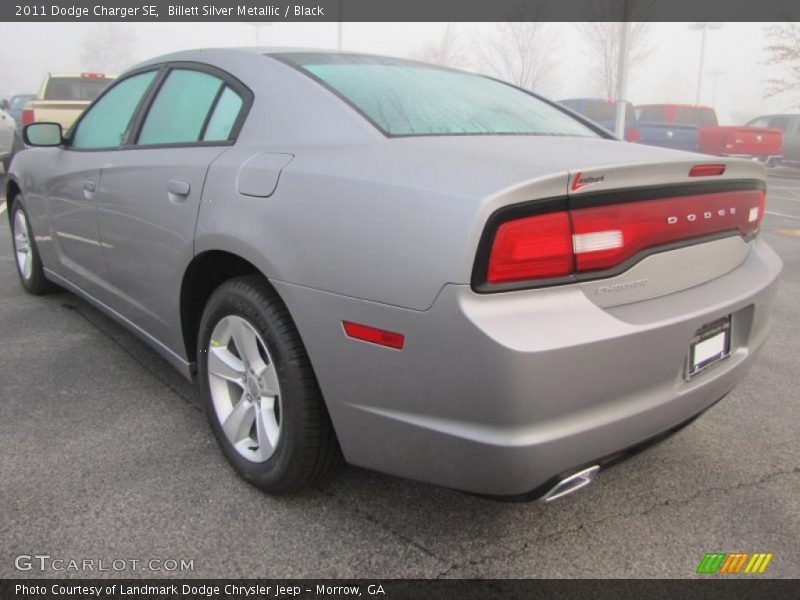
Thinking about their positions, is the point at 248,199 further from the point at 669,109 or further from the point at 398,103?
the point at 669,109

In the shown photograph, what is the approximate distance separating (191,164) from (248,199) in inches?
18.1

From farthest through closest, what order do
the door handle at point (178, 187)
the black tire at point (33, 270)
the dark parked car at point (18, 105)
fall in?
the dark parked car at point (18, 105)
the black tire at point (33, 270)
the door handle at point (178, 187)

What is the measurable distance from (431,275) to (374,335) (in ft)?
0.79

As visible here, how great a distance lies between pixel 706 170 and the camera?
1948 mm

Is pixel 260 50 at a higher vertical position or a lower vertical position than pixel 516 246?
higher

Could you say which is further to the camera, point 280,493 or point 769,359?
point 769,359

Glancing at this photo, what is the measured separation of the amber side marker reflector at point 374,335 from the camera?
1.68 metres

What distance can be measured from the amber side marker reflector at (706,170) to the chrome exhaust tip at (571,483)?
2.87 feet

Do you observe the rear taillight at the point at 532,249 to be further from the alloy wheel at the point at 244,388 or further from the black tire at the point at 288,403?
the alloy wheel at the point at 244,388

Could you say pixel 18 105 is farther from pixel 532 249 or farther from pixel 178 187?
pixel 532 249

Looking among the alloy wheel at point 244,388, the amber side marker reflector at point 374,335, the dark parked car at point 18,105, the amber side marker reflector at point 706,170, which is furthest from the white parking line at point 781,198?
the dark parked car at point 18,105

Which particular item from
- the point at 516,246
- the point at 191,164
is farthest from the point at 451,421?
the point at 191,164

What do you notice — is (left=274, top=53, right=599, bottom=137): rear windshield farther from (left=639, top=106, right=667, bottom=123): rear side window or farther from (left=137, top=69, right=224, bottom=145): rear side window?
(left=639, top=106, right=667, bottom=123): rear side window

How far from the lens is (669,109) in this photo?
64.5ft
